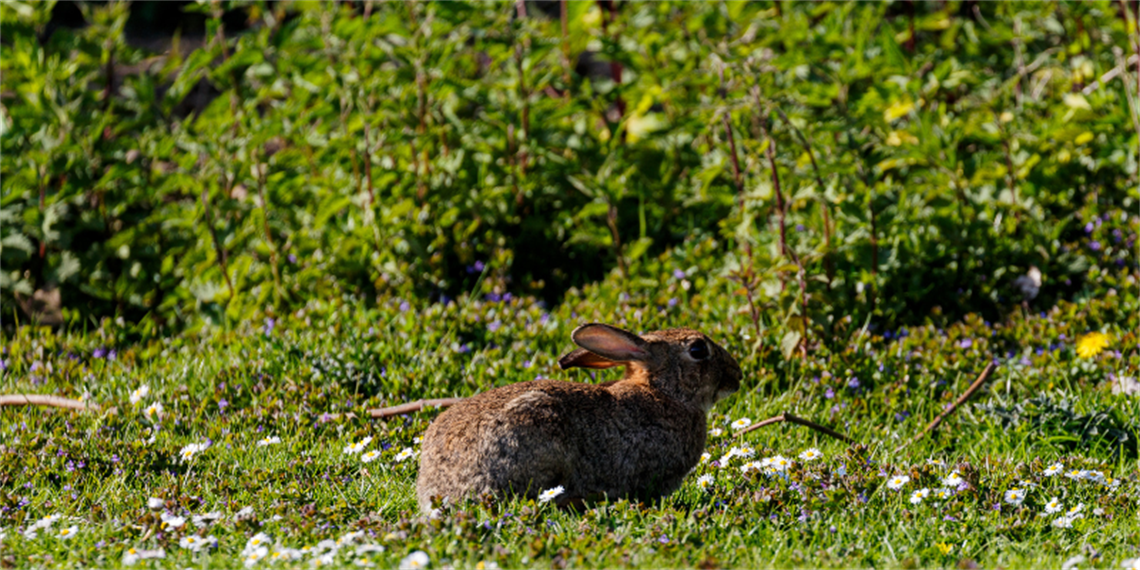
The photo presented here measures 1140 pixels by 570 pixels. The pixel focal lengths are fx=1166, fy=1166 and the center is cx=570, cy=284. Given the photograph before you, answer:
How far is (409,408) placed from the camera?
207 inches

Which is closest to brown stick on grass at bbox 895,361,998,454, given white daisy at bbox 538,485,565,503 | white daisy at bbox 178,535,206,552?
white daisy at bbox 538,485,565,503

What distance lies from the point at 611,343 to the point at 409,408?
112 cm

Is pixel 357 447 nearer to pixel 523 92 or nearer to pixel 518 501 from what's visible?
pixel 518 501

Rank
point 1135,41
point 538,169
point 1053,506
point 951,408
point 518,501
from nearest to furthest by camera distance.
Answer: point 518,501, point 1053,506, point 951,408, point 1135,41, point 538,169

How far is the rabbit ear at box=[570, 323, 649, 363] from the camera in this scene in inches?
179

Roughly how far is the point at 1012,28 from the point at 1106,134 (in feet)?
3.77

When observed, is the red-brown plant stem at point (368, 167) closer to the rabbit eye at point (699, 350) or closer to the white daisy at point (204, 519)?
the rabbit eye at point (699, 350)

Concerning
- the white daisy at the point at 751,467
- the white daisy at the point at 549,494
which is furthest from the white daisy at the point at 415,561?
the white daisy at the point at 751,467

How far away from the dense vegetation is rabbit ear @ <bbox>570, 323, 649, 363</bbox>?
55 cm

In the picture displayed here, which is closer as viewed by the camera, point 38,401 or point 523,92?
point 38,401

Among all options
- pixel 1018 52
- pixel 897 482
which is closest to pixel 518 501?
pixel 897 482

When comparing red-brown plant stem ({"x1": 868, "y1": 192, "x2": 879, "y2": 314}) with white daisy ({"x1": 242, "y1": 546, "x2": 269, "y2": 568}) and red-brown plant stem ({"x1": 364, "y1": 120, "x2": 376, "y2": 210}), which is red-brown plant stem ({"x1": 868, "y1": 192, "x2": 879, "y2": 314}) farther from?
white daisy ({"x1": 242, "y1": 546, "x2": 269, "y2": 568})

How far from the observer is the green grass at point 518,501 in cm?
382

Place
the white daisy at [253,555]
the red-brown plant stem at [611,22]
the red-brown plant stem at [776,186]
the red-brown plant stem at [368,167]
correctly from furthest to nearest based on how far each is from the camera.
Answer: the red-brown plant stem at [611,22] → the red-brown plant stem at [368,167] → the red-brown plant stem at [776,186] → the white daisy at [253,555]
